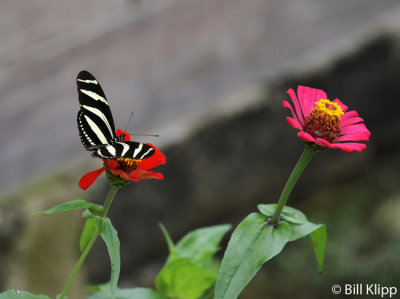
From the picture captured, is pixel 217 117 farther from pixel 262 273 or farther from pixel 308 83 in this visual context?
pixel 262 273

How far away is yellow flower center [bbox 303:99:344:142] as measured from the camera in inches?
28.5

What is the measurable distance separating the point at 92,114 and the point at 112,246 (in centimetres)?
19

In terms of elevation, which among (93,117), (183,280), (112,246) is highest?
(93,117)

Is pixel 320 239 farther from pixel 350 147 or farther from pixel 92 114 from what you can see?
pixel 92 114

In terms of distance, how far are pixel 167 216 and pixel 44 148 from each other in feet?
1.65

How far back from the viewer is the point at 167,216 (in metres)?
1.94

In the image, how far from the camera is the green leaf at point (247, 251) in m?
0.62

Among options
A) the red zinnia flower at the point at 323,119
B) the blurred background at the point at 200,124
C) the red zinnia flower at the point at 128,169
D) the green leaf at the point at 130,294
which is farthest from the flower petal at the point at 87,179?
the blurred background at the point at 200,124

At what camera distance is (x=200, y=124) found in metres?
1.96

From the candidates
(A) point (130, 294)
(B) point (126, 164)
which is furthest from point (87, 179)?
(A) point (130, 294)

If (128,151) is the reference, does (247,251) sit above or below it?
below

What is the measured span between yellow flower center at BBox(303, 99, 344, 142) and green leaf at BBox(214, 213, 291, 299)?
0.12 m

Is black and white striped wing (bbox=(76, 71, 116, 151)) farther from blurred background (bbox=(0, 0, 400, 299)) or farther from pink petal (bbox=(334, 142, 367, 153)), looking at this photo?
blurred background (bbox=(0, 0, 400, 299))

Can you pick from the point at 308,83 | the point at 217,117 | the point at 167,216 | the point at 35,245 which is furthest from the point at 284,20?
the point at 35,245
